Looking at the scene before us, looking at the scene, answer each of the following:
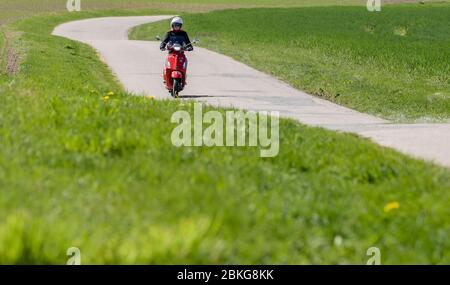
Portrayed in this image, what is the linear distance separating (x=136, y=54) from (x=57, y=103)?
880 inches

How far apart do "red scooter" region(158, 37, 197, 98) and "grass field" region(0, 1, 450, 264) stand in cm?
938

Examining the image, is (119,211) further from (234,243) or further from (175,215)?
(234,243)

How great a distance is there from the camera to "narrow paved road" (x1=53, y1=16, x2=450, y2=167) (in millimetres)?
11891

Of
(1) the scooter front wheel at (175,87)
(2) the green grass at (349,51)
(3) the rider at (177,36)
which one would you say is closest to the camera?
(3) the rider at (177,36)

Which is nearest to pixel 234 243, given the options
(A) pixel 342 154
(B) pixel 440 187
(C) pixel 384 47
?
(B) pixel 440 187

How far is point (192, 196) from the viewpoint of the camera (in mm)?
6383

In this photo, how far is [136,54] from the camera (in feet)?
106

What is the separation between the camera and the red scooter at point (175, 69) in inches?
760
